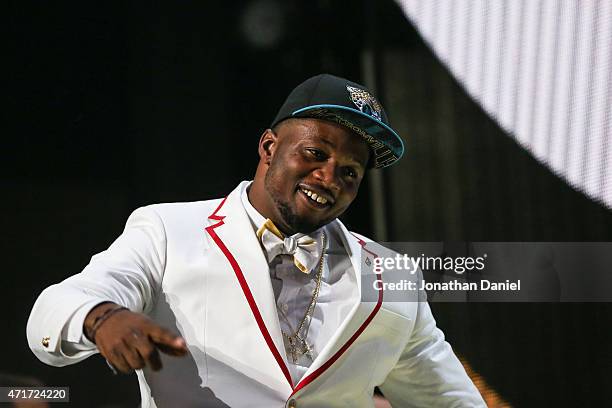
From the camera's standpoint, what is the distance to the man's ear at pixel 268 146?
2.04m

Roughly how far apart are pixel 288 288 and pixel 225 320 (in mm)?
182

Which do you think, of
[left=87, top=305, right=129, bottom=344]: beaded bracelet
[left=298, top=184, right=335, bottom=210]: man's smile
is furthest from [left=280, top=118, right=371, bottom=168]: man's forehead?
[left=87, top=305, right=129, bottom=344]: beaded bracelet

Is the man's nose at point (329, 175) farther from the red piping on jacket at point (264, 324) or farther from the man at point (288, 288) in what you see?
the red piping on jacket at point (264, 324)

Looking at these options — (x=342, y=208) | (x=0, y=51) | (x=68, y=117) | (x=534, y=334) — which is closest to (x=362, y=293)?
(x=342, y=208)

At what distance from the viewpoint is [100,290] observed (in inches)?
63.4

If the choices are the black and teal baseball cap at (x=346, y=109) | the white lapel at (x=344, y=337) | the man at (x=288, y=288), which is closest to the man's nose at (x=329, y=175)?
the man at (x=288, y=288)

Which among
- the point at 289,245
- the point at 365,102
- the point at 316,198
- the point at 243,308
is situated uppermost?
the point at 365,102

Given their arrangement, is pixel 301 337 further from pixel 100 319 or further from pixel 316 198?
pixel 100 319

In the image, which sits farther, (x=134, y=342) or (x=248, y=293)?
(x=248, y=293)

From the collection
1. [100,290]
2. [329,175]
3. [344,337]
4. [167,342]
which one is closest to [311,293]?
[344,337]

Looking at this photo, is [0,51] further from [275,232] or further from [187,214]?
[275,232]

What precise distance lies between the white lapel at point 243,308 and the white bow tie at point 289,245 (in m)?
0.04

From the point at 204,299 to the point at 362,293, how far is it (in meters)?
0.38

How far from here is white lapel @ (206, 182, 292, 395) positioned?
183cm
